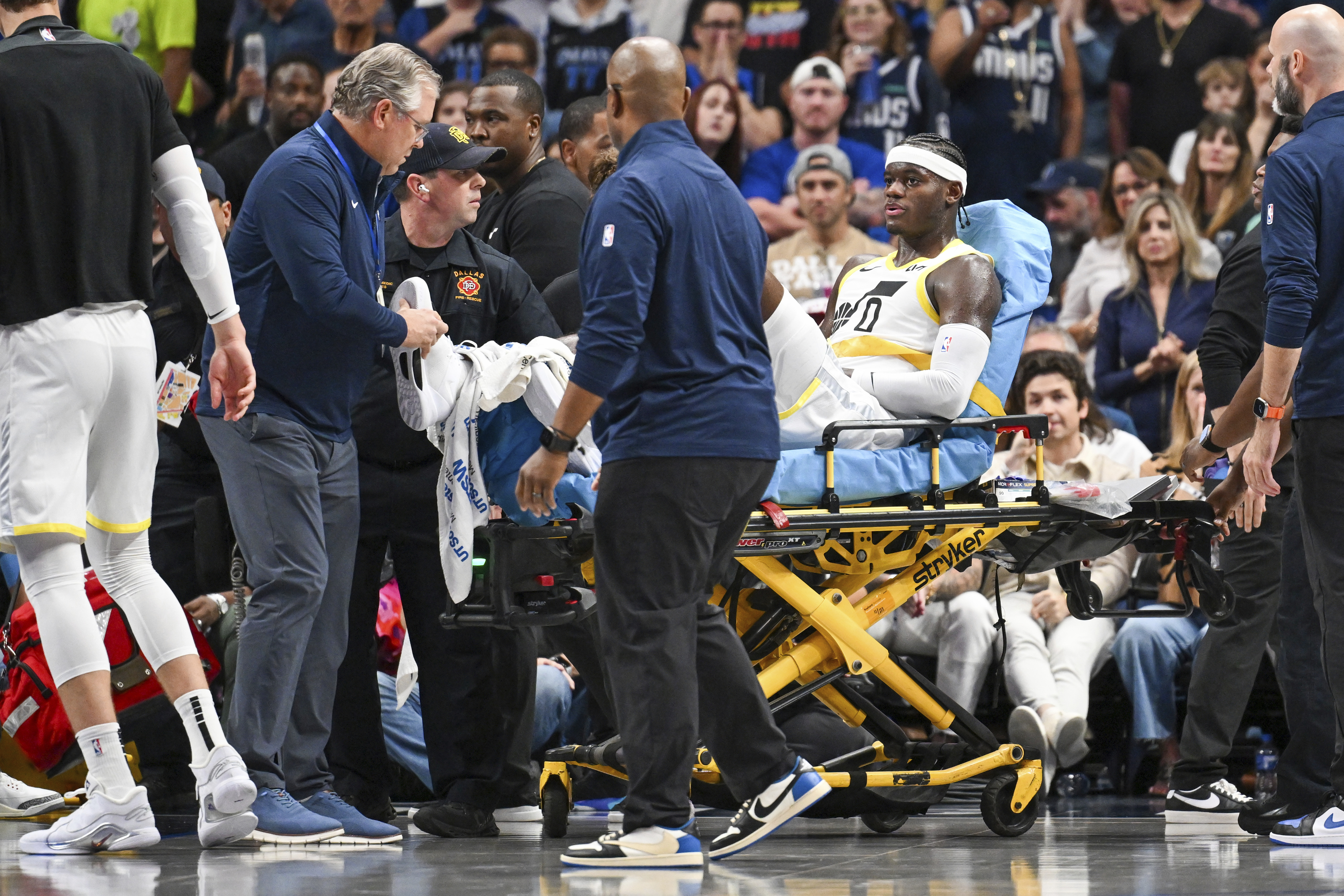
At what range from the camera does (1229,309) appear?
566 cm

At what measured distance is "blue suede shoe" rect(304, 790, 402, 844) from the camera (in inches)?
187

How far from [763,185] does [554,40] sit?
1.49 m

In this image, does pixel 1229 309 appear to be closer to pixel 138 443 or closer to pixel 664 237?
pixel 664 237

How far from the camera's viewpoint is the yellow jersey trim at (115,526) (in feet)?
14.4

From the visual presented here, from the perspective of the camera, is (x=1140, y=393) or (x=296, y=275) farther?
(x=1140, y=393)

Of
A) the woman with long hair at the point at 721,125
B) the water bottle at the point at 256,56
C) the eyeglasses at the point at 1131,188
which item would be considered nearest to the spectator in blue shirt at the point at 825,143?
the woman with long hair at the point at 721,125

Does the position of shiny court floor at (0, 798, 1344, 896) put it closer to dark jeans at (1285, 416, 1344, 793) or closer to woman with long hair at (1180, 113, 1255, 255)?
dark jeans at (1285, 416, 1344, 793)

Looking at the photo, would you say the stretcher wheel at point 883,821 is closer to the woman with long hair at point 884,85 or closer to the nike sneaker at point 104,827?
the nike sneaker at point 104,827

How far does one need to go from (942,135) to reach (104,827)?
610cm

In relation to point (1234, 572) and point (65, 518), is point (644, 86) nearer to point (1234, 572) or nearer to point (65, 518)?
point (65, 518)

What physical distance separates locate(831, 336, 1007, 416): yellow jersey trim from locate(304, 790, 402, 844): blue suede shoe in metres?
2.08

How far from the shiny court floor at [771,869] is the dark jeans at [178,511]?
1.14 metres

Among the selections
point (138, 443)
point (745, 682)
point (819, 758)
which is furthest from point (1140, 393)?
point (138, 443)

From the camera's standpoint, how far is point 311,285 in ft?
15.2
